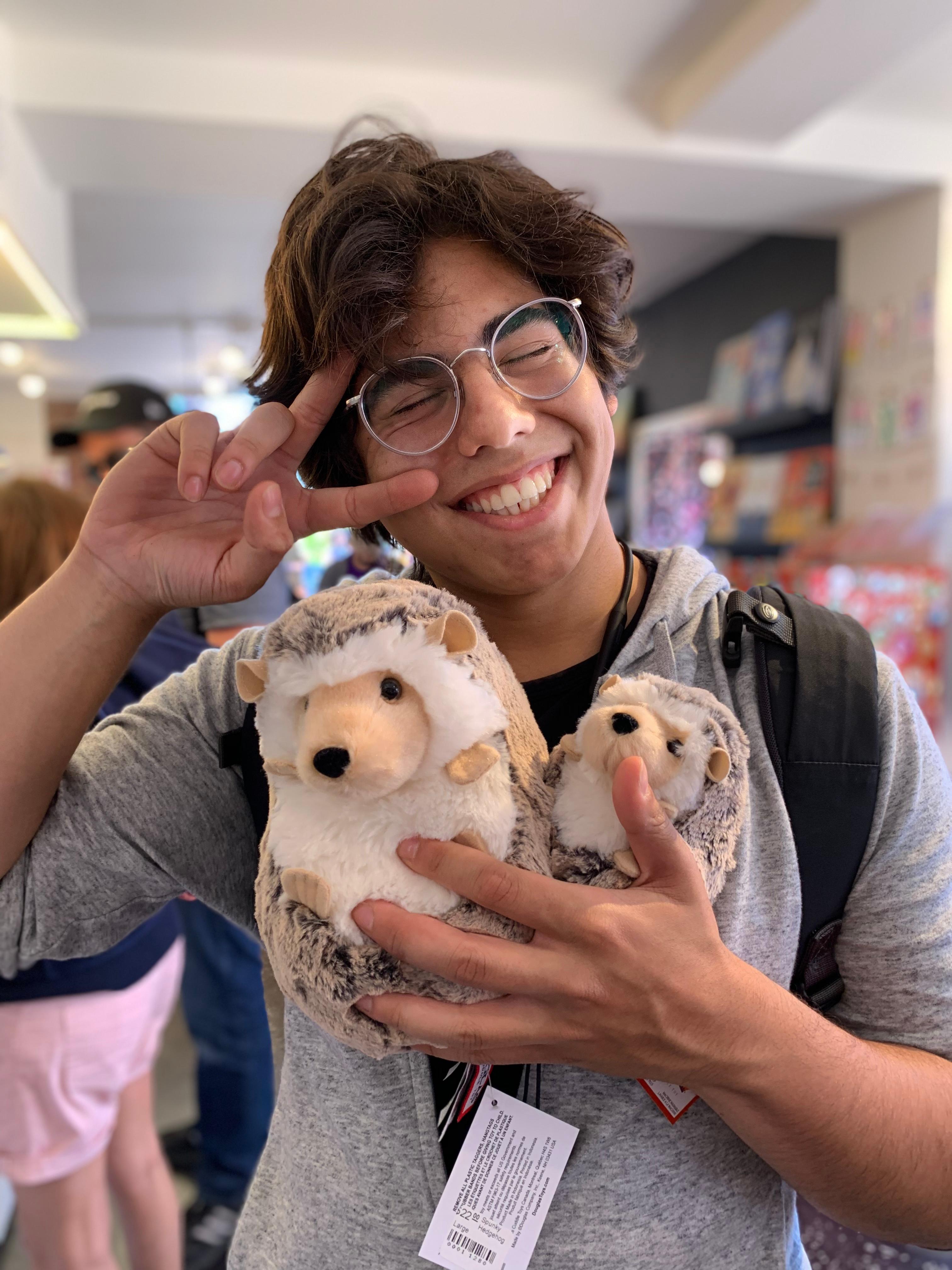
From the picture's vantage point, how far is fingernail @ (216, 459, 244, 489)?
80 cm

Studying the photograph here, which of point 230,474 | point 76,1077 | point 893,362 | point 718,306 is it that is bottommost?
point 76,1077

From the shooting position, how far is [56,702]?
809 mm

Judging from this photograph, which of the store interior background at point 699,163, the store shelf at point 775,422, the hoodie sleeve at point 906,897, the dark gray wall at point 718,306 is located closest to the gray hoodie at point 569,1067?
the hoodie sleeve at point 906,897

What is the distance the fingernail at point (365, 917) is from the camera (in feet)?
1.93

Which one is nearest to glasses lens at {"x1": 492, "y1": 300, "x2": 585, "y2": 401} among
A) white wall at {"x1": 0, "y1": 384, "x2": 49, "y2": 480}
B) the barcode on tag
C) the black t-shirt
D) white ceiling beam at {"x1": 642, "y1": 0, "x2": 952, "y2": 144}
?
the black t-shirt

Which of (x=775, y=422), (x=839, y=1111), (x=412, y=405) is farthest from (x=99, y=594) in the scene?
(x=775, y=422)

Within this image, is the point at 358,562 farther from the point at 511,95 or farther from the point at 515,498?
the point at 511,95

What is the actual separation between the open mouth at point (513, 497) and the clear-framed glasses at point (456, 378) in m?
0.06

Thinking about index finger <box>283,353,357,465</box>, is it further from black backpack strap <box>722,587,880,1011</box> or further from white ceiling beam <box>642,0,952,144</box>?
white ceiling beam <box>642,0,952,144</box>

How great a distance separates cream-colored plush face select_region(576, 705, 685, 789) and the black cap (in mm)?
2391

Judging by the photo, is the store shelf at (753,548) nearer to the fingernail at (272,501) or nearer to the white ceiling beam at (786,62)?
the white ceiling beam at (786,62)

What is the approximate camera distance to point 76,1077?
164cm

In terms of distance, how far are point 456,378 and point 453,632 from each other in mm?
349

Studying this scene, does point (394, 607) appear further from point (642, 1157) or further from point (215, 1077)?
point (215, 1077)
